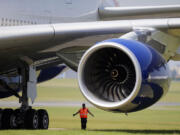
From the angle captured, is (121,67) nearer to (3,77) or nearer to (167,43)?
(167,43)

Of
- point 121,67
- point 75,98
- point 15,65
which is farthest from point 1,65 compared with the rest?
point 75,98

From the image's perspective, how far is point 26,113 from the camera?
1430 centimetres

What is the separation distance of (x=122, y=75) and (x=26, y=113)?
4852mm

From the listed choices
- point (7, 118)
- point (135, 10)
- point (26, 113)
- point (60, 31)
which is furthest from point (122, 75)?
point (7, 118)

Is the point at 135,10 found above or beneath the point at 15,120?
above

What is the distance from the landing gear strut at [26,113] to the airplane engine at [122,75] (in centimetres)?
375

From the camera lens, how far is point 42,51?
12.3 metres

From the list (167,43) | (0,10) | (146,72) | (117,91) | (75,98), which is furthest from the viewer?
(75,98)

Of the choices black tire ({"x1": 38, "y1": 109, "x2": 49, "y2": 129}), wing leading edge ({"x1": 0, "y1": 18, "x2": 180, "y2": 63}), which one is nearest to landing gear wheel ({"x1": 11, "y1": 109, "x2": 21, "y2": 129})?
black tire ({"x1": 38, "y1": 109, "x2": 49, "y2": 129})

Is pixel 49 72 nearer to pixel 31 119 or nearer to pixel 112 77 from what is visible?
pixel 31 119

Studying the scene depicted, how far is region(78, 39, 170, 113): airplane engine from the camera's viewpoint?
940cm

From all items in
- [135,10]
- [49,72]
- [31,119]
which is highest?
[135,10]

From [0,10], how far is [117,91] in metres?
3.47

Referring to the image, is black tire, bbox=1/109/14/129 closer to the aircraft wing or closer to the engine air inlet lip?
the aircraft wing
